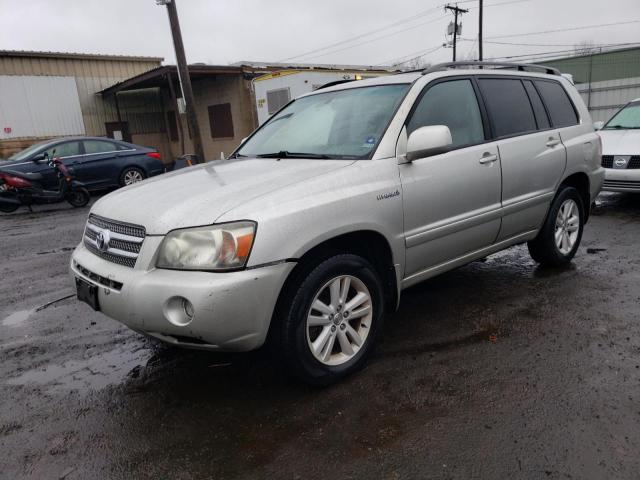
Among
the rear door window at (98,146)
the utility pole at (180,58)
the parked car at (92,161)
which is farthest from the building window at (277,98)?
the rear door window at (98,146)

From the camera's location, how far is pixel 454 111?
3.56 m

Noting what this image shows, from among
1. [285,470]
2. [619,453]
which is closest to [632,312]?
[619,453]

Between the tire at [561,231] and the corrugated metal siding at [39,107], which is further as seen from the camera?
the corrugated metal siding at [39,107]

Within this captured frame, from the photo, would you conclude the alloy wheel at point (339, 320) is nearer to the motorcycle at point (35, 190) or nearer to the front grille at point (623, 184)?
the front grille at point (623, 184)

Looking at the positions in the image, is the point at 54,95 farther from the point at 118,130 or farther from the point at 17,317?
the point at 17,317

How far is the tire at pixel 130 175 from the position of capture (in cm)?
1206

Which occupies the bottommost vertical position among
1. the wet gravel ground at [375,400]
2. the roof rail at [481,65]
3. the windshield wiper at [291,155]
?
the wet gravel ground at [375,400]

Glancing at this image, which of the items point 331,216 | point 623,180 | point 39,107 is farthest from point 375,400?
point 39,107

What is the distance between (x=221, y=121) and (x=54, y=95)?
6738mm

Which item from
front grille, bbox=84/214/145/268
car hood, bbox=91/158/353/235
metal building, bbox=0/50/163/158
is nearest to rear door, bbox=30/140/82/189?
car hood, bbox=91/158/353/235

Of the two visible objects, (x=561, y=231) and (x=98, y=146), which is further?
(x=98, y=146)

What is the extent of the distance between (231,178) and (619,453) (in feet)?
7.97

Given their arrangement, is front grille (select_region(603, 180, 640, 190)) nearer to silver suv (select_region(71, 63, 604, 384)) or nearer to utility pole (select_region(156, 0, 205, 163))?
silver suv (select_region(71, 63, 604, 384))

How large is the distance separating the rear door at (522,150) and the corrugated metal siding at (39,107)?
2010 centimetres
